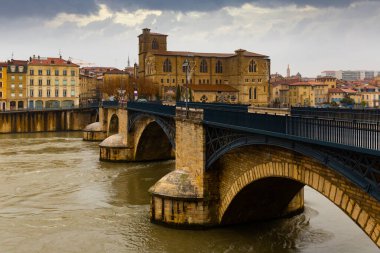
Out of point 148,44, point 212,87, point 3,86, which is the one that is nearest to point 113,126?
point 3,86

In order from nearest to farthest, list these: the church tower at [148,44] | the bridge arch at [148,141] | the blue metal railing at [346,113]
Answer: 1. the blue metal railing at [346,113]
2. the bridge arch at [148,141]
3. the church tower at [148,44]

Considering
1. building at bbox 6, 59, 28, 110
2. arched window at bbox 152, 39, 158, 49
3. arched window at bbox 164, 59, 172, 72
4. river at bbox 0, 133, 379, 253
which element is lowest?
river at bbox 0, 133, 379, 253

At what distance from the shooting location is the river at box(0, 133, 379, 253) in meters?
21.0

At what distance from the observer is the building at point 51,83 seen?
343 feet

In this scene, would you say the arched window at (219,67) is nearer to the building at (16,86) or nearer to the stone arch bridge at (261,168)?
the building at (16,86)

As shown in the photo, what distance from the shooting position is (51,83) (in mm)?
106125

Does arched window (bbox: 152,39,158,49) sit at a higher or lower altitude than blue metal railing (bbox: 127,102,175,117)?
higher

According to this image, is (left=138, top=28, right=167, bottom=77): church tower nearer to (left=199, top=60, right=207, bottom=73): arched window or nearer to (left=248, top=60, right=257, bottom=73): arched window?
(left=199, top=60, right=207, bottom=73): arched window

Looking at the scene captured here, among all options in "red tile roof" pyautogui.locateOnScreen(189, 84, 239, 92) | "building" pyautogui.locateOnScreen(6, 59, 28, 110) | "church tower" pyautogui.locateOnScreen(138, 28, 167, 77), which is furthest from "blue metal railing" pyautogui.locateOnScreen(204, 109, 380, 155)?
"church tower" pyautogui.locateOnScreen(138, 28, 167, 77)

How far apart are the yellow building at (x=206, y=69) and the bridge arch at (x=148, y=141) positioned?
61.5m

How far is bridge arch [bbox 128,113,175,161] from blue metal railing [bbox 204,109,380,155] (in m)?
26.2

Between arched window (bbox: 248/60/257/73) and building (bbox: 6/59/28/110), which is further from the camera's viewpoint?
arched window (bbox: 248/60/257/73)

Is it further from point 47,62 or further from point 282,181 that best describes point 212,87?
point 282,181

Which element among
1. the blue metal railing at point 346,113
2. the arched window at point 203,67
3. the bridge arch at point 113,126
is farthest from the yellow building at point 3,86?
the blue metal railing at point 346,113
